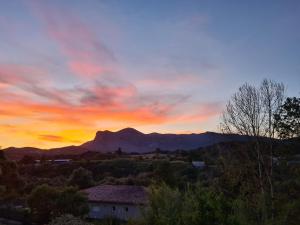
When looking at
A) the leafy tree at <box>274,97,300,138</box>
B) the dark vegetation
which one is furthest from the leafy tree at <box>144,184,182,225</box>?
the leafy tree at <box>274,97,300,138</box>

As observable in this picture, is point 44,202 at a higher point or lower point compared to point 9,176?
lower

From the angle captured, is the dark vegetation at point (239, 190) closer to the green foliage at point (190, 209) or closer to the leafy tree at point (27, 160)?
the green foliage at point (190, 209)

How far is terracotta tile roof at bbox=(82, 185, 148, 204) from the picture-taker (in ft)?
173

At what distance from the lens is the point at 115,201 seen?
53594mm

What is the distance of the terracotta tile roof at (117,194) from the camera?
5284 centimetres

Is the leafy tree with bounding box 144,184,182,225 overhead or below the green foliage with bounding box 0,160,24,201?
below

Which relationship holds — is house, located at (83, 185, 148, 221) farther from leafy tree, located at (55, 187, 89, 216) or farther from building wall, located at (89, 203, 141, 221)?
leafy tree, located at (55, 187, 89, 216)

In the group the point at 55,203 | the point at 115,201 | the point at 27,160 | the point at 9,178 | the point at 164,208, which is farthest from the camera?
the point at 27,160

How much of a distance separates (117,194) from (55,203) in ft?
34.5

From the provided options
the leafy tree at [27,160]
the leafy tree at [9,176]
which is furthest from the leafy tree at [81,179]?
the leafy tree at [27,160]

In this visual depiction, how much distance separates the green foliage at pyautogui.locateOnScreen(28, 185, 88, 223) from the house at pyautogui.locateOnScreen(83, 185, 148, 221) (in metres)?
5.30

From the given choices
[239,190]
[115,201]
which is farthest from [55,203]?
[239,190]

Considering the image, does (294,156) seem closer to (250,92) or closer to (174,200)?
(250,92)

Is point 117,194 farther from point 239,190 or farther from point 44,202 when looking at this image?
point 239,190
